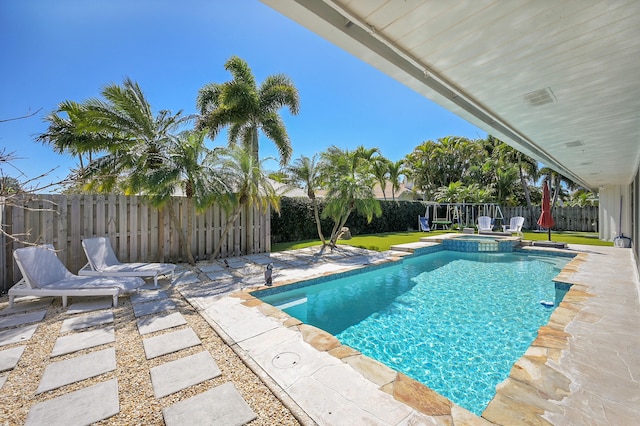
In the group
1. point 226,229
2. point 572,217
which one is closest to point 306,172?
point 226,229

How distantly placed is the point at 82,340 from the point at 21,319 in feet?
5.72

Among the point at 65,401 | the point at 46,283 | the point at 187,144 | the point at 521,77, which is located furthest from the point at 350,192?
Answer: the point at 65,401

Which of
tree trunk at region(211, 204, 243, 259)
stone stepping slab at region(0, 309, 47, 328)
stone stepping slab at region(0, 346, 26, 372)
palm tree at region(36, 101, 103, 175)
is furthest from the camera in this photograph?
tree trunk at region(211, 204, 243, 259)

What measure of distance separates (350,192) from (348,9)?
9.73 m

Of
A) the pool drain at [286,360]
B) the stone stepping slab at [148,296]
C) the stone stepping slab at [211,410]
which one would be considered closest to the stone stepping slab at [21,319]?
the stone stepping slab at [148,296]

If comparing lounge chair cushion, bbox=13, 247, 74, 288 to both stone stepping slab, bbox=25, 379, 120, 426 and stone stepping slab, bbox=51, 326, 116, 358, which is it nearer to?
stone stepping slab, bbox=51, 326, 116, 358

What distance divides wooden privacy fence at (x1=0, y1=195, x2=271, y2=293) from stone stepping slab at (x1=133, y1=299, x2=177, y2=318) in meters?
2.45

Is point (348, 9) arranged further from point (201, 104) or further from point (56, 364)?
point (201, 104)

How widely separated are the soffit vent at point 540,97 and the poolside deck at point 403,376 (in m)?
3.39

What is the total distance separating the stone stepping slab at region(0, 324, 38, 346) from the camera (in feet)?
12.9

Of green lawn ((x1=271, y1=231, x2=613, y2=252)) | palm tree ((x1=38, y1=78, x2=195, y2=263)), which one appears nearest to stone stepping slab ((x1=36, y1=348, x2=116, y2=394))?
palm tree ((x1=38, y1=78, x2=195, y2=263))

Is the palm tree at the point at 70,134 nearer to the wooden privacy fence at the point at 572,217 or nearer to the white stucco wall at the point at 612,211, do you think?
the white stucco wall at the point at 612,211

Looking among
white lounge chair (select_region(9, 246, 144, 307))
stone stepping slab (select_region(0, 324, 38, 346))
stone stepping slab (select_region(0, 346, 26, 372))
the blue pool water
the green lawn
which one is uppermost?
white lounge chair (select_region(9, 246, 144, 307))

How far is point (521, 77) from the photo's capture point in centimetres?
333
